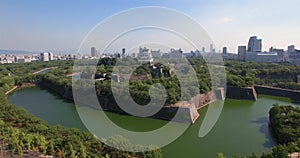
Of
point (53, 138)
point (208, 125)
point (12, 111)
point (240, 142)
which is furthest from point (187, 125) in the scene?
point (12, 111)

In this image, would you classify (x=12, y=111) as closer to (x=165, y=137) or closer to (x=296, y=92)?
(x=165, y=137)

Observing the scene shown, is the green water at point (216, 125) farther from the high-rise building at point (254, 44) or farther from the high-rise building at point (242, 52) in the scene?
the high-rise building at point (254, 44)

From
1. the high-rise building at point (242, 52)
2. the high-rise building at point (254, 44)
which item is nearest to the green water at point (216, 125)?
the high-rise building at point (242, 52)

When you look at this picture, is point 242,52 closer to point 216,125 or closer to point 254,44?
point 254,44

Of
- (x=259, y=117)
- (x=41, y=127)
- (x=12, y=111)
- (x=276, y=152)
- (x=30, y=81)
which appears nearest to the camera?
(x=276, y=152)

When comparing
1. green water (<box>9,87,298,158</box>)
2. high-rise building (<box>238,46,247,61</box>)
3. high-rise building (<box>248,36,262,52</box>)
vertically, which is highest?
high-rise building (<box>248,36,262,52</box>)

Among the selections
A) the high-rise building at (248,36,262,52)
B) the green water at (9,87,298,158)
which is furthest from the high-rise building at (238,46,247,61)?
the green water at (9,87,298,158)

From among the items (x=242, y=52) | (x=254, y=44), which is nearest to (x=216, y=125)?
(x=242, y=52)

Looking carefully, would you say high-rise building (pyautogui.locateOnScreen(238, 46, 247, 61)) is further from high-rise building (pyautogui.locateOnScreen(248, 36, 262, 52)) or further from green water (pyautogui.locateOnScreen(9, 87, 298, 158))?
green water (pyautogui.locateOnScreen(9, 87, 298, 158))
